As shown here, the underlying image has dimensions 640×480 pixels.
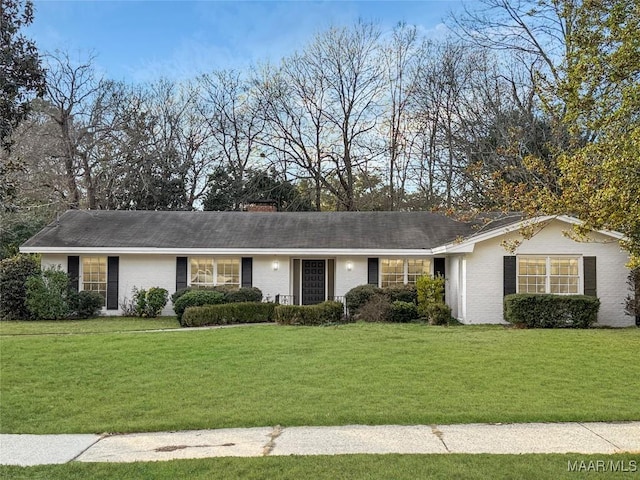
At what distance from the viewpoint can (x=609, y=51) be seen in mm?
8195

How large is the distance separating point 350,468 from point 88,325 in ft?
43.1

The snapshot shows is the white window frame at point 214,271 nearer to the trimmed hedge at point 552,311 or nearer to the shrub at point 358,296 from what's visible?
the shrub at point 358,296

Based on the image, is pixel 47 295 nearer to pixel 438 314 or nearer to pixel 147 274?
pixel 147 274

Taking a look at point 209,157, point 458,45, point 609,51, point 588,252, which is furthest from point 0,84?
point 209,157

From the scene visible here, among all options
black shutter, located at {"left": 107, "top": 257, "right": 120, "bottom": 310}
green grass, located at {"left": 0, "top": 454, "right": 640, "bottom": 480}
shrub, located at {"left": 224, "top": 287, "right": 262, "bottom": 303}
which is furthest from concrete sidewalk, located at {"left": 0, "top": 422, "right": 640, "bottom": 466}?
black shutter, located at {"left": 107, "top": 257, "right": 120, "bottom": 310}

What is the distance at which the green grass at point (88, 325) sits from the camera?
14.4 m

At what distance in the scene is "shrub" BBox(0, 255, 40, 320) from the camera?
57.7 feet

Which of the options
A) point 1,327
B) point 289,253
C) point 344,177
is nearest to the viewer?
point 1,327

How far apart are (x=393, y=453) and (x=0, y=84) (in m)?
5.26

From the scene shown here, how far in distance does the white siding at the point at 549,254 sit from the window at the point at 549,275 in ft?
0.95

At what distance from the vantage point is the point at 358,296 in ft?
56.7

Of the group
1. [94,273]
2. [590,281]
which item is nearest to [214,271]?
A: [94,273]

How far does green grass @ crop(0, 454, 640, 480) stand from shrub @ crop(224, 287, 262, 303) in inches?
474

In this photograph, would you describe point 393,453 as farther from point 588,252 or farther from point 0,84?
point 588,252
